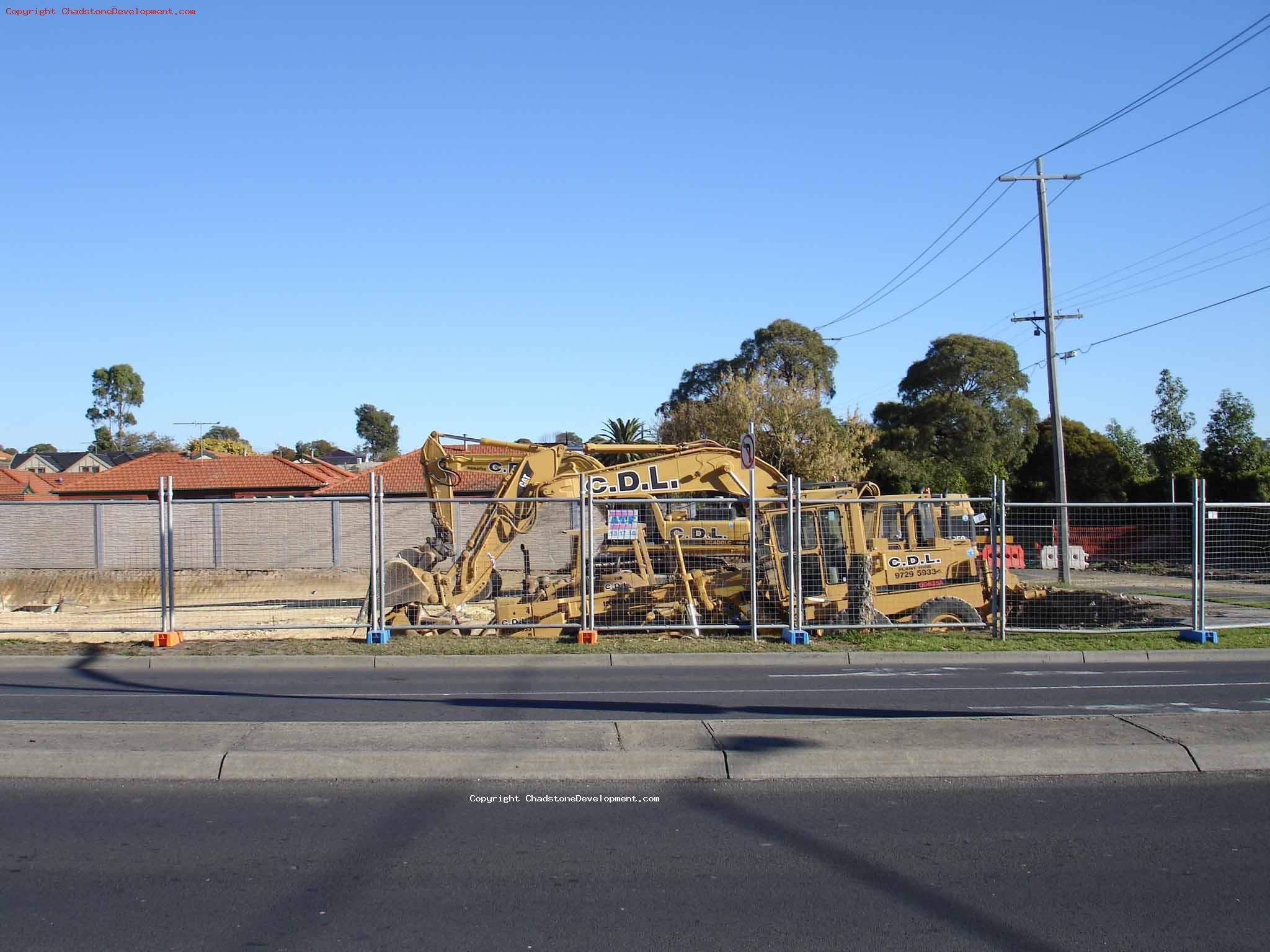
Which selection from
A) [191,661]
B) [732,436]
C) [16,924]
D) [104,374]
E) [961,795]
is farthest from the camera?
[104,374]

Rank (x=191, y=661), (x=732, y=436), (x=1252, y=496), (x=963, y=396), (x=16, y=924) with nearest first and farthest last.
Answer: (x=16, y=924), (x=191, y=661), (x=1252, y=496), (x=732, y=436), (x=963, y=396)

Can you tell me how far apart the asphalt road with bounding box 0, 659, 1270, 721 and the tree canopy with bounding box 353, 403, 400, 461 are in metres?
120

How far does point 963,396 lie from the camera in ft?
173

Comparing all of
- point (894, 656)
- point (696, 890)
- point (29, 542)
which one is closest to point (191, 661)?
point (894, 656)

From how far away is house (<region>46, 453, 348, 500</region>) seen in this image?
4647 centimetres

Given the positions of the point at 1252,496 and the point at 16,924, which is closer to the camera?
the point at 16,924

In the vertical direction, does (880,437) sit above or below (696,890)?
above

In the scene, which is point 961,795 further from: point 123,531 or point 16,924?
point 123,531

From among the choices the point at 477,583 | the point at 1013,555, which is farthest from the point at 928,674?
the point at 477,583

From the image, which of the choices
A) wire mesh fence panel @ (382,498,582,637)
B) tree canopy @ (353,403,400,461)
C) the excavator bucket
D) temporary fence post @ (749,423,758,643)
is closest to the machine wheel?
temporary fence post @ (749,423,758,643)

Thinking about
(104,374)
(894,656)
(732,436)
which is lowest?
(894,656)

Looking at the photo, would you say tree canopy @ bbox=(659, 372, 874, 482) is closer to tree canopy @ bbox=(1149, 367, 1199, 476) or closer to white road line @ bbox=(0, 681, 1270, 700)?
tree canopy @ bbox=(1149, 367, 1199, 476)

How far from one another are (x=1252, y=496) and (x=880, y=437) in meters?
18.4

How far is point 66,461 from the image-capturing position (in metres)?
92.1
